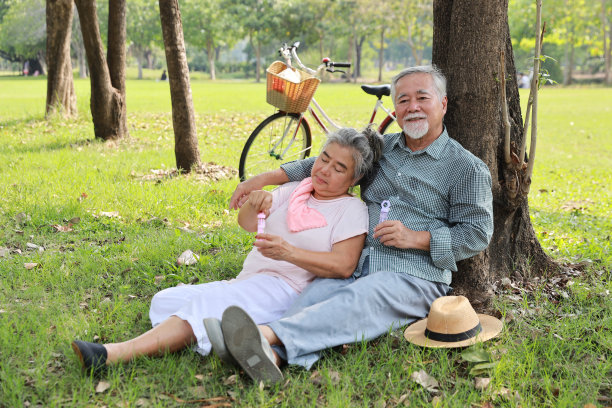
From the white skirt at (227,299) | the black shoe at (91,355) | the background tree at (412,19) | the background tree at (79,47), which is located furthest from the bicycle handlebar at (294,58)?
the background tree at (79,47)

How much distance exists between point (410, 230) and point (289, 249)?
27.3 inches

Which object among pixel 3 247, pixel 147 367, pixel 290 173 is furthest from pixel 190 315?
pixel 3 247

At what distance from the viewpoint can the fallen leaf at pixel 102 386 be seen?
8.92 ft

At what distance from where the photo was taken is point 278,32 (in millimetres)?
57219

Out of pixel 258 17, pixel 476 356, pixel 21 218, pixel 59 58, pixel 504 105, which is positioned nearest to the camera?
pixel 476 356

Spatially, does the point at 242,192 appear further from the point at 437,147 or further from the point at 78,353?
the point at 78,353

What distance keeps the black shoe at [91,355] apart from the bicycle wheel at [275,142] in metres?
4.07

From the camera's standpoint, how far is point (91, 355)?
278 centimetres

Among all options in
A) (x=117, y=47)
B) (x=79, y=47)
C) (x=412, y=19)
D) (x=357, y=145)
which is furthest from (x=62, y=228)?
(x=79, y=47)

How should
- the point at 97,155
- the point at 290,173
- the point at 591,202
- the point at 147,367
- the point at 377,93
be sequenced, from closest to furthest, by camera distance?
the point at 147,367 → the point at 290,173 → the point at 377,93 → the point at 591,202 → the point at 97,155

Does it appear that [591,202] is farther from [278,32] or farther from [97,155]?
[278,32]

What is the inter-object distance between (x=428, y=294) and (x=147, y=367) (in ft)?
5.15

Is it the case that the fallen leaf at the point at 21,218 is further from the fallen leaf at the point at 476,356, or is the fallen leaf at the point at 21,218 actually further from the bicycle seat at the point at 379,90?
the fallen leaf at the point at 476,356

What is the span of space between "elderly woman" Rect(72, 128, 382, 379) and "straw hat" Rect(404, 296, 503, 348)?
529 mm
